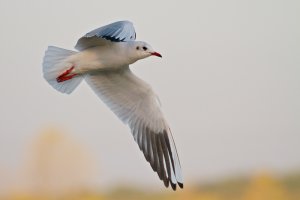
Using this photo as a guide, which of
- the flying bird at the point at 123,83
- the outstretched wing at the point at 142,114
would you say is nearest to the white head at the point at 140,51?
the flying bird at the point at 123,83

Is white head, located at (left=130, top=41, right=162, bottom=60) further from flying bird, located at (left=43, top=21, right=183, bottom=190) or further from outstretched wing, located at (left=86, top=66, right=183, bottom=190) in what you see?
outstretched wing, located at (left=86, top=66, right=183, bottom=190)

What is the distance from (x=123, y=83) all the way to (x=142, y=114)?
138mm

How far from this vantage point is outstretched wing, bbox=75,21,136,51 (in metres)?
2.32

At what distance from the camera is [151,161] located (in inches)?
107

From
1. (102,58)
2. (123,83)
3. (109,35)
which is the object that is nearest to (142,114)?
(123,83)

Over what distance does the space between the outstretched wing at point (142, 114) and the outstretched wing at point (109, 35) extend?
161 millimetres

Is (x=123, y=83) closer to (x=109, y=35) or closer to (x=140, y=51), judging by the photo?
(x=140, y=51)

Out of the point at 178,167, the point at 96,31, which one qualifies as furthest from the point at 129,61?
the point at 178,167

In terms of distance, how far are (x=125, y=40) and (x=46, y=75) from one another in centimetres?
31

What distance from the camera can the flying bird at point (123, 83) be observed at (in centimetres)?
254

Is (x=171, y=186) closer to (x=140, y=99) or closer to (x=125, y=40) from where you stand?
(x=140, y=99)

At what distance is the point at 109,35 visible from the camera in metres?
2.31

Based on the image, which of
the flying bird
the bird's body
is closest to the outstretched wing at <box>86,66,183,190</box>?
the flying bird

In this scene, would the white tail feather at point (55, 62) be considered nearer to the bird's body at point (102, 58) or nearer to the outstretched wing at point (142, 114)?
the bird's body at point (102, 58)
